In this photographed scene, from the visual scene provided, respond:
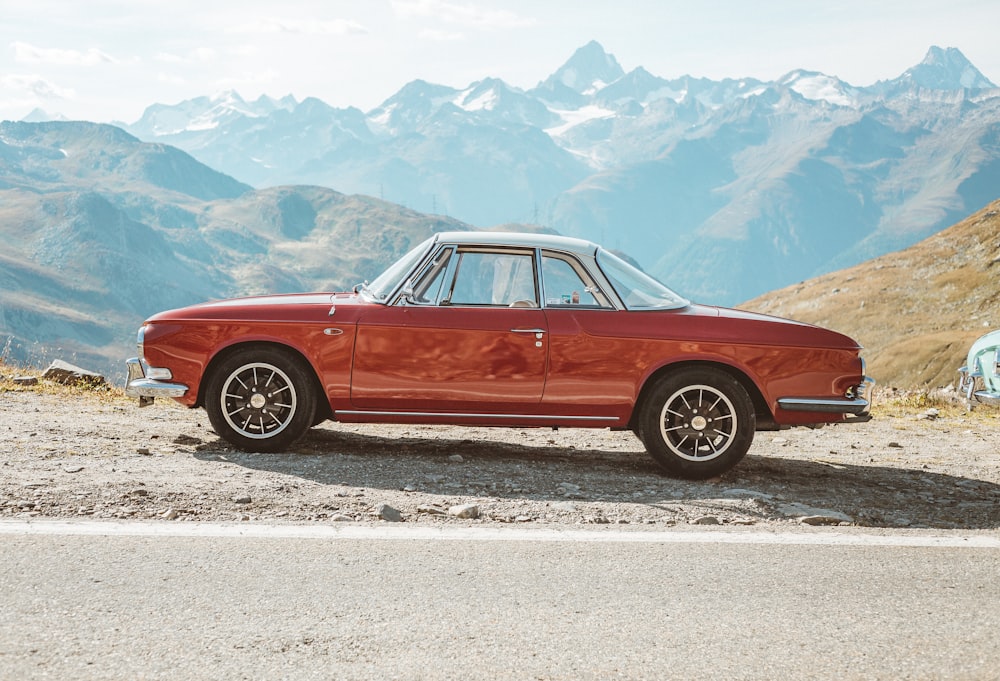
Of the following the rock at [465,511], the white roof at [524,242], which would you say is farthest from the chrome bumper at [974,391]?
the rock at [465,511]

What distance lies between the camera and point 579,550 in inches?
177

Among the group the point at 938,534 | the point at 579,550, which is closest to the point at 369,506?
the point at 579,550

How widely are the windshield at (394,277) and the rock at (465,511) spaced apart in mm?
Result: 1859

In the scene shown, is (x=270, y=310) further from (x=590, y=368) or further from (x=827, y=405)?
(x=827, y=405)

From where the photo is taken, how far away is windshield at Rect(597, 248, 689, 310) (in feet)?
21.2

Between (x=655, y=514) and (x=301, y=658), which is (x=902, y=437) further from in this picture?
(x=301, y=658)

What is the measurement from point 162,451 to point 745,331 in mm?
4134

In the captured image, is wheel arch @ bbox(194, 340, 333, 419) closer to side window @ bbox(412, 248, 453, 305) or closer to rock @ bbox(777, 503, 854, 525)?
side window @ bbox(412, 248, 453, 305)

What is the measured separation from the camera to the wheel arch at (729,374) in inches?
248

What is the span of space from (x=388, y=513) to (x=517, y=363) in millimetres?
1627

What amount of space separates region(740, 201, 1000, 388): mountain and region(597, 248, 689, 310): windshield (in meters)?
16.8

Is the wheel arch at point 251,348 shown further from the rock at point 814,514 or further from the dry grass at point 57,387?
the dry grass at point 57,387

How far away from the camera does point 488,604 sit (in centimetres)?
371

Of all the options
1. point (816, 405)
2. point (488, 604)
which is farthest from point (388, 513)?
point (816, 405)
